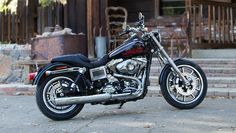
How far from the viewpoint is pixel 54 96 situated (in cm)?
721

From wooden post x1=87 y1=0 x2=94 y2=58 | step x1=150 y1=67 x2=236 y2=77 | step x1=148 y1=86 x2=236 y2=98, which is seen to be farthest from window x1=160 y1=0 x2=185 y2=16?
step x1=148 y1=86 x2=236 y2=98

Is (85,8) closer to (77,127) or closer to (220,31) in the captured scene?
(220,31)

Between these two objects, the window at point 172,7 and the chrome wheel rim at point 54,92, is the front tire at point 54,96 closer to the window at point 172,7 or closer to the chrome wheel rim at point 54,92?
the chrome wheel rim at point 54,92

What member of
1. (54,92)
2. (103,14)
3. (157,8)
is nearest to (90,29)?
(103,14)

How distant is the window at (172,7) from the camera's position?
1566 cm

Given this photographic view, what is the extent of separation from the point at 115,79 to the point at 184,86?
1.07 m

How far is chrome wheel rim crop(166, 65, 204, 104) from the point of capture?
7645 millimetres

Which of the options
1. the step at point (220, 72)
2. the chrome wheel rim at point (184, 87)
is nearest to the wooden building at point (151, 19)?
the step at point (220, 72)

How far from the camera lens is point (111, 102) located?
7371 mm

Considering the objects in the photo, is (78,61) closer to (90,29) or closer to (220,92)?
(220,92)

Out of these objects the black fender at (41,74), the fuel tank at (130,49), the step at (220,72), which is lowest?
the step at (220,72)

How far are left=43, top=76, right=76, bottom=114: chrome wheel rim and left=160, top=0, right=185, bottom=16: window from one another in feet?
29.1

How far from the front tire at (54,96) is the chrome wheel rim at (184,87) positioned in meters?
1.43

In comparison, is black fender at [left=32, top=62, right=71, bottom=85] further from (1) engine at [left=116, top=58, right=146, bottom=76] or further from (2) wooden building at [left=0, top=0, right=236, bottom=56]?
(2) wooden building at [left=0, top=0, right=236, bottom=56]
